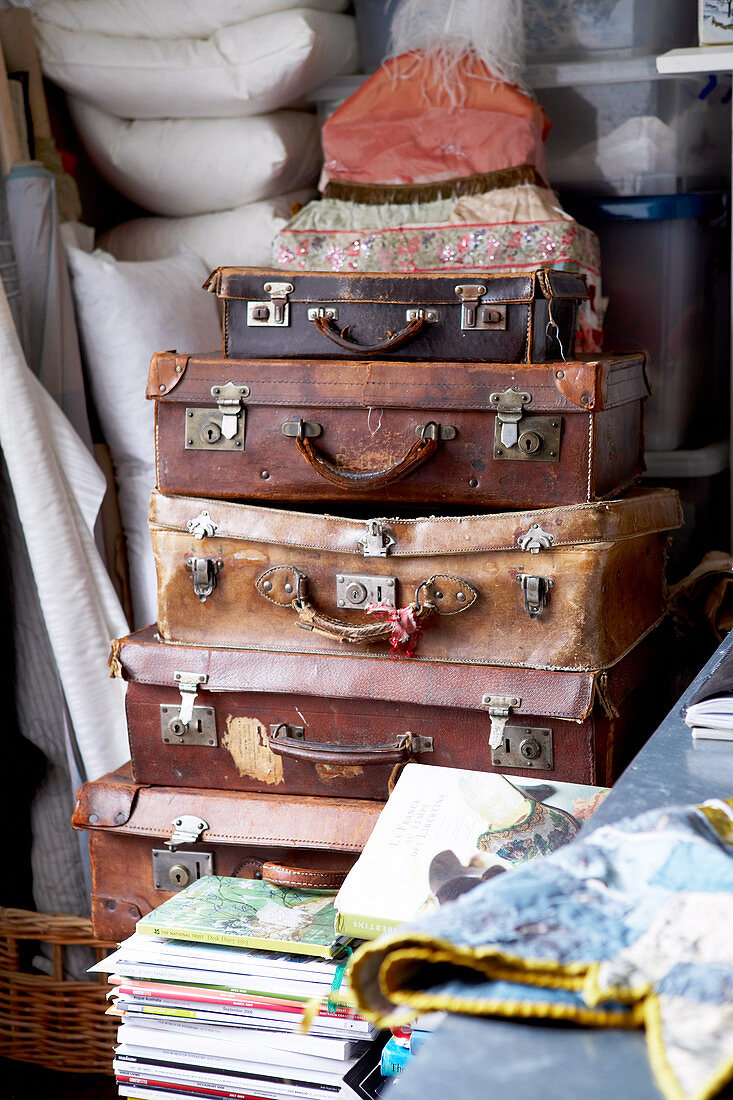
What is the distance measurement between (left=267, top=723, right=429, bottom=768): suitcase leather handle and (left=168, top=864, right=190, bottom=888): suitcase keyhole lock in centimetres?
21

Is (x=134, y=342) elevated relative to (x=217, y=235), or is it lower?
lower

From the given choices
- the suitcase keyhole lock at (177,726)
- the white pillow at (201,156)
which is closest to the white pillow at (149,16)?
the white pillow at (201,156)

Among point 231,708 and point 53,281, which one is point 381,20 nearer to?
point 53,281

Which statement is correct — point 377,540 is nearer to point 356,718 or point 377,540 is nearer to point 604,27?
point 356,718

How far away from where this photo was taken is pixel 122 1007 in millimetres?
1282

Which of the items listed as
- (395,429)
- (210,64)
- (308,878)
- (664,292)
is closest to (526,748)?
(308,878)

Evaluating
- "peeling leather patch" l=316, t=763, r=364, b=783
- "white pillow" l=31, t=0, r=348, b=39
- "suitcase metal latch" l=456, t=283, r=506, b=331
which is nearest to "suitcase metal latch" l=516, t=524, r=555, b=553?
"suitcase metal latch" l=456, t=283, r=506, b=331

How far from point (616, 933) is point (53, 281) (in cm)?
155

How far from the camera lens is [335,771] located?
1450mm

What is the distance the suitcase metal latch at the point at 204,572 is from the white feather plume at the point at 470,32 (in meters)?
0.92

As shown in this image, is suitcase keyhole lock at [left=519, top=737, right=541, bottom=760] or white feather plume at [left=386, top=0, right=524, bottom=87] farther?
white feather plume at [left=386, top=0, right=524, bottom=87]

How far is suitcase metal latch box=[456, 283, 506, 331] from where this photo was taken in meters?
1.38

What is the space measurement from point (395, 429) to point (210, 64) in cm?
90

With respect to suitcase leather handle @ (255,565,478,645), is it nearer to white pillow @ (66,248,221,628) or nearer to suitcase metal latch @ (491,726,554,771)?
suitcase metal latch @ (491,726,554,771)
